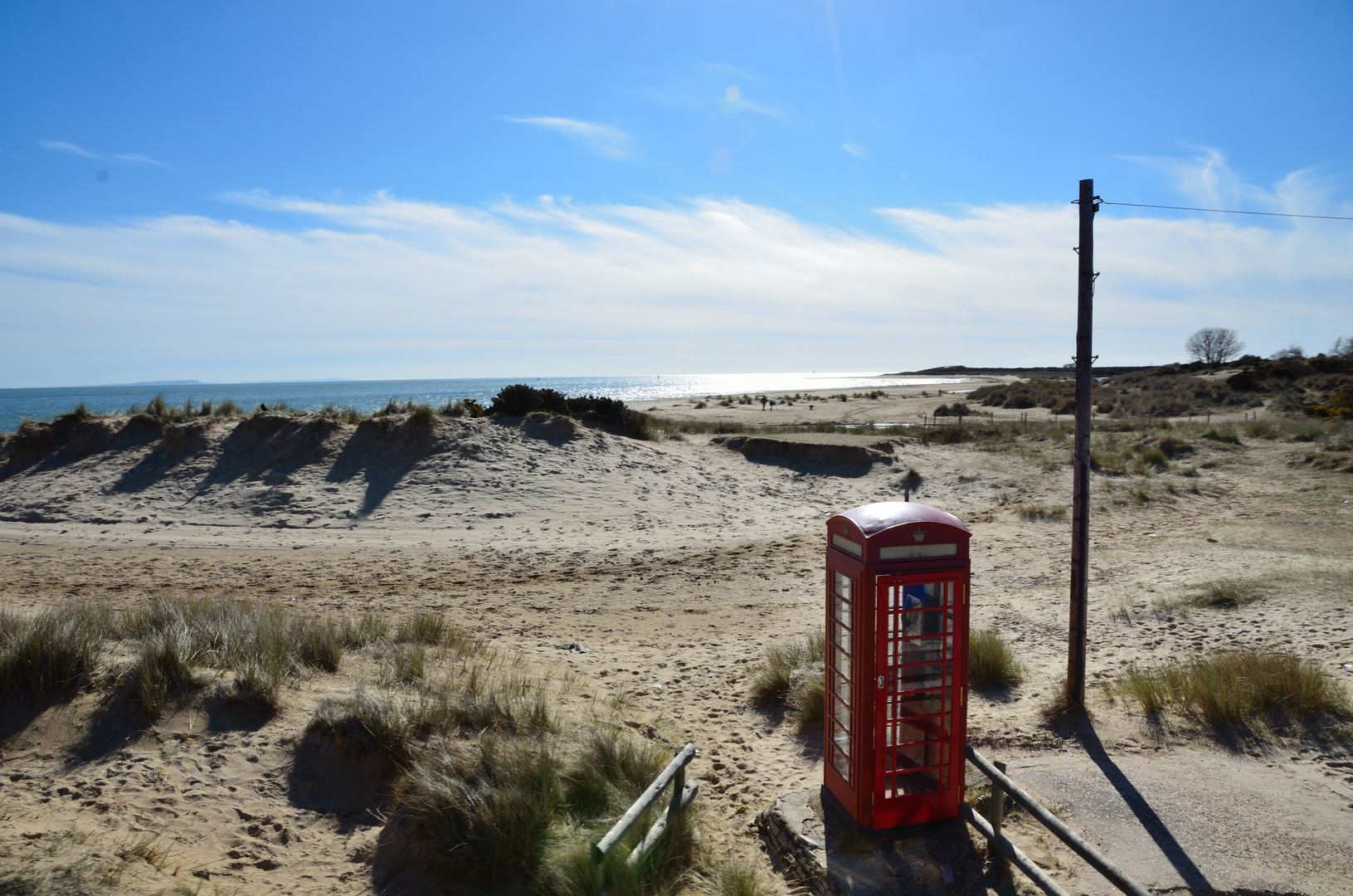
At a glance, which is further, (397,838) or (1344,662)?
(1344,662)

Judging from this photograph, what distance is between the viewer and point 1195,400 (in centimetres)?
4503

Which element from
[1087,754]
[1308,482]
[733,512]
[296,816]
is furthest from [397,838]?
[1308,482]

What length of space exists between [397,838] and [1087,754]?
17.1 ft

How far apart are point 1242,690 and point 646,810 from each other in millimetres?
5233

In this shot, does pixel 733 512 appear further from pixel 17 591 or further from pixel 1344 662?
pixel 17 591

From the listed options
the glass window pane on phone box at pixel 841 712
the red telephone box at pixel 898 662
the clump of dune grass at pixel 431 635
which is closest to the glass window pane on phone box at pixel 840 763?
the red telephone box at pixel 898 662

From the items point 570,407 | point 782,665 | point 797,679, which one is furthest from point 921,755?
point 570,407

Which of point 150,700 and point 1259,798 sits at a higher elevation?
point 150,700

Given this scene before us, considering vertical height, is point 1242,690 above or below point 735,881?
above

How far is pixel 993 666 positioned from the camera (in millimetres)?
7516

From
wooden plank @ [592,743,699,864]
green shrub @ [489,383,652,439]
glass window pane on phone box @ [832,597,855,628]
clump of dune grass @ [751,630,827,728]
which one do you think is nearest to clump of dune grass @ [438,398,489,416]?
green shrub @ [489,383,652,439]

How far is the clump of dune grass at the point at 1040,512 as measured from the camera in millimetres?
16469

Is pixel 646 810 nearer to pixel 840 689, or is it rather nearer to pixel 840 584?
pixel 840 689

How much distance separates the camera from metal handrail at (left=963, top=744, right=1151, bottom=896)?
3.58m
